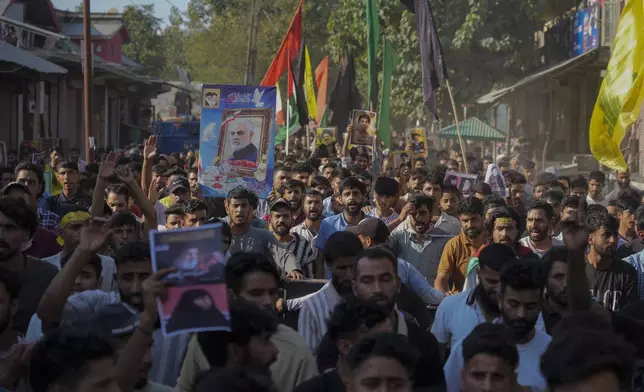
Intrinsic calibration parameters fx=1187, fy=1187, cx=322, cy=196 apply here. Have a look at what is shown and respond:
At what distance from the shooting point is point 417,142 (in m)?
20.0

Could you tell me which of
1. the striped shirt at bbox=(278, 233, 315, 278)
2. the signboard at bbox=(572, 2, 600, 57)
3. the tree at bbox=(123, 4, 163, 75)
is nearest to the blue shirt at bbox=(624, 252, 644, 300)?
the striped shirt at bbox=(278, 233, 315, 278)

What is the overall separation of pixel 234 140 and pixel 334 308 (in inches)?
194

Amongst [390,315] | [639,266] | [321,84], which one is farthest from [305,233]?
[321,84]

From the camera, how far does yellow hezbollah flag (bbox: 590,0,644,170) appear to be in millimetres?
8570

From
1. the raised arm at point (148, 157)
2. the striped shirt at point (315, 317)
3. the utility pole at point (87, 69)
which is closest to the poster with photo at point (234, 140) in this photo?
the raised arm at point (148, 157)

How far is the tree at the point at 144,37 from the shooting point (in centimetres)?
7431

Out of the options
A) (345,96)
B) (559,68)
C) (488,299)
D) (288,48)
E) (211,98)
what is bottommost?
(488,299)

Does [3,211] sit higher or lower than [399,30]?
lower

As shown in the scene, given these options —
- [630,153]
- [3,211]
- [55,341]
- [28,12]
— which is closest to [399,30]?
[28,12]

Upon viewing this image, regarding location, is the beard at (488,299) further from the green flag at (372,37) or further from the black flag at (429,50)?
the green flag at (372,37)

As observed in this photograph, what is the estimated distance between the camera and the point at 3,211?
634 centimetres

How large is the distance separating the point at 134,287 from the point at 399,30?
105 ft

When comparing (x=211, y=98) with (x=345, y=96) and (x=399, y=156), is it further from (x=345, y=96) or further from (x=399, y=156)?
(x=345, y=96)

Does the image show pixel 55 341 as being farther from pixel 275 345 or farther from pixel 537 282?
pixel 537 282
